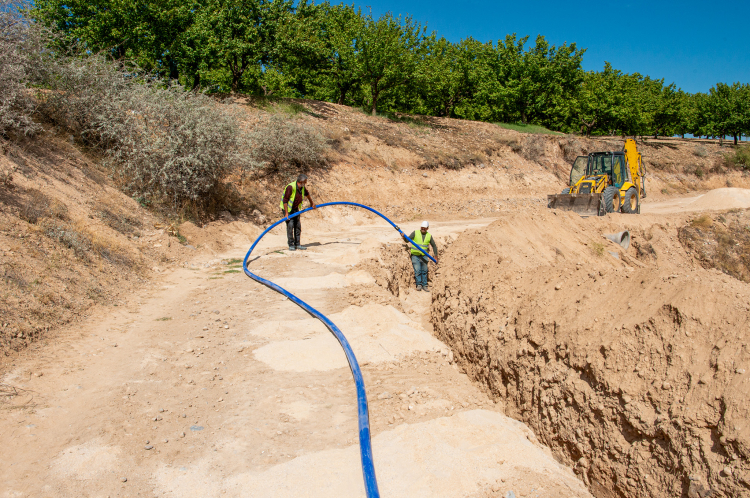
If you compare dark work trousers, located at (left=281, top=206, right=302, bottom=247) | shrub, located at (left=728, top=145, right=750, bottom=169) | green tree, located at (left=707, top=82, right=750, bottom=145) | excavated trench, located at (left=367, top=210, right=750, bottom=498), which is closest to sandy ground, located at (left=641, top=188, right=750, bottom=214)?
shrub, located at (left=728, top=145, right=750, bottom=169)

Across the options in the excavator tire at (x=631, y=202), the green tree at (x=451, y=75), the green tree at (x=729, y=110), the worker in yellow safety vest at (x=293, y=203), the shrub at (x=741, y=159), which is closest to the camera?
the worker in yellow safety vest at (x=293, y=203)

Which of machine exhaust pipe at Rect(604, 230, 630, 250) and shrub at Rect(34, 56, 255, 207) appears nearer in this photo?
shrub at Rect(34, 56, 255, 207)

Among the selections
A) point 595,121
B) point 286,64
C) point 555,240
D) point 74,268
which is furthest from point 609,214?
point 595,121

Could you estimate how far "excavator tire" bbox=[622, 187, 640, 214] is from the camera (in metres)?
16.5

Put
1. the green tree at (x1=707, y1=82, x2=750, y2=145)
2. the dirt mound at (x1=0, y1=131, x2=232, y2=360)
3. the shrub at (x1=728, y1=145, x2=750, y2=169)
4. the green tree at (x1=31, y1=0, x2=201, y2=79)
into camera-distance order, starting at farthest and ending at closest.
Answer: the green tree at (x1=707, y1=82, x2=750, y2=145) → the shrub at (x1=728, y1=145, x2=750, y2=169) → the green tree at (x1=31, y1=0, x2=201, y2=79) → the dirt mound at (x1=0, y1=131, x2=232, y2=360)

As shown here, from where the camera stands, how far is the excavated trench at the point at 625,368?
3.87 meters

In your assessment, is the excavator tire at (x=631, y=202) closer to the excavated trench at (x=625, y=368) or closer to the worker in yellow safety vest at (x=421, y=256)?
the worker in yellow safety vest at (x=421, y=256)

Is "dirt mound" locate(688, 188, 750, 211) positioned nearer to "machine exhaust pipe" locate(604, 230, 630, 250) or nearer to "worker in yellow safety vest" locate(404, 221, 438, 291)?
"machine exhaust pipe" locate(604, 230, 630, 250)

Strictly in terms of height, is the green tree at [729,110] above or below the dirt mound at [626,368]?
above

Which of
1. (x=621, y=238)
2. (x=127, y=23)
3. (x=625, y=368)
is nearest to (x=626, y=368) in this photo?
(x=625, y=368)

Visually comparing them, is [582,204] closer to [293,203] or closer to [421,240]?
[421,240]

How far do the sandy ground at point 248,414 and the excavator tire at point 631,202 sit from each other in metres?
12.7

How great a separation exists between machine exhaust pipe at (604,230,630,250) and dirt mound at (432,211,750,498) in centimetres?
845

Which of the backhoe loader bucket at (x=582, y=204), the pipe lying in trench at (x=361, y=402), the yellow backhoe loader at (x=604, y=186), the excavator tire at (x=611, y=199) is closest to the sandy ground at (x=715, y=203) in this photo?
the yellow backhoe loader at (x=604, y=186)
